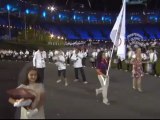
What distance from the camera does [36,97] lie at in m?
6.32

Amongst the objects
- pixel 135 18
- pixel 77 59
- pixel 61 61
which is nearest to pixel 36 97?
pixel 61 61

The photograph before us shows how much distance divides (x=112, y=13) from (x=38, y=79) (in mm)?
143906

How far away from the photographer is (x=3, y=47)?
65188mm

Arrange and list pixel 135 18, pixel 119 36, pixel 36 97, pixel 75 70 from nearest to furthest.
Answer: pixel 36 97 < pixel 119 36 < pixel 75 70 < pixel 135 18

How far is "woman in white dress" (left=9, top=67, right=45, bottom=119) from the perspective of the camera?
634 centimetres

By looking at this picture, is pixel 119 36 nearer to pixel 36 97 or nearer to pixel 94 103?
pixel 94 103

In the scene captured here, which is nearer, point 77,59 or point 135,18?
point 77,59

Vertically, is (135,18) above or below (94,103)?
above

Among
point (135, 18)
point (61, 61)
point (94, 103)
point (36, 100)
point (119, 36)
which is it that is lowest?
point (94, 103)

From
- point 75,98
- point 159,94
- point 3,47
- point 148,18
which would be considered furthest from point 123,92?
point 148,18

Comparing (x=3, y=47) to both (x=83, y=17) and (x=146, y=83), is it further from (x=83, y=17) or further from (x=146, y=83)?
(x=83, y=17)

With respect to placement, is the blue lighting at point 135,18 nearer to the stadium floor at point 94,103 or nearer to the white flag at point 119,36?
the stadium floor at point 94,103

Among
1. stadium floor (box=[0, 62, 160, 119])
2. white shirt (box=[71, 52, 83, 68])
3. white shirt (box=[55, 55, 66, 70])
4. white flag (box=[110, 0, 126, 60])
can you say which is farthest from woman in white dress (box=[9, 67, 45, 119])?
white shirt (box=[71, 52, 83, 68])

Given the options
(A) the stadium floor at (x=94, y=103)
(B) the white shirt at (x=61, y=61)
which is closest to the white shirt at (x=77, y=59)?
(B) the white shirt at (x=61, y=61)
